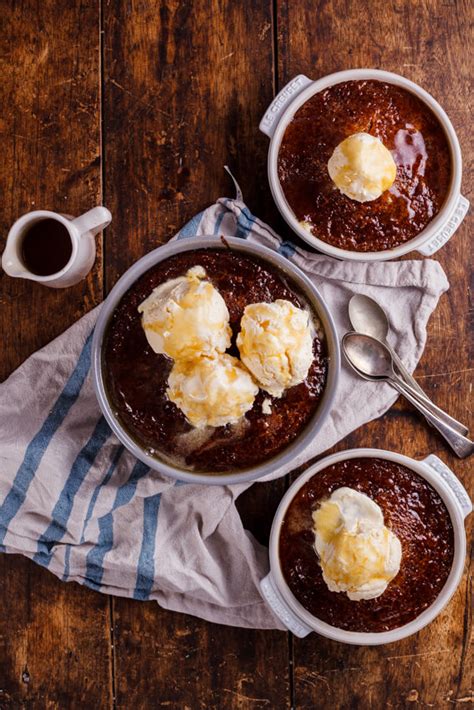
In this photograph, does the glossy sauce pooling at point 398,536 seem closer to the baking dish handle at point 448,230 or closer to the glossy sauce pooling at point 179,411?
the glossy sauce pooling at point 179,411

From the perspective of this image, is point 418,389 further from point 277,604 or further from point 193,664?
point 193,664

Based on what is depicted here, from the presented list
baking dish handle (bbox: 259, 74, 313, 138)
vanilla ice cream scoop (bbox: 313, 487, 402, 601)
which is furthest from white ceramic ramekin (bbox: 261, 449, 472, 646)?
baking dish handle (bbox: 259, 74, 313, 138)

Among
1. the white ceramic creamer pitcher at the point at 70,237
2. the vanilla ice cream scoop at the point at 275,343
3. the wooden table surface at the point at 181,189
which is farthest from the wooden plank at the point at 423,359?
the white ceramic creamer pitcher at the point at 70,237

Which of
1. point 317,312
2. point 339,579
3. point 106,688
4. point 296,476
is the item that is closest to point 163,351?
point 317,312

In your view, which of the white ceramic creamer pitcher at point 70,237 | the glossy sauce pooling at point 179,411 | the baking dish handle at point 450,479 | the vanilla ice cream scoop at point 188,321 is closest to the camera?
the vanilla ice cream scoop at point 188,321

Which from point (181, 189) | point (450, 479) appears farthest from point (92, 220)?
point (450, 479)

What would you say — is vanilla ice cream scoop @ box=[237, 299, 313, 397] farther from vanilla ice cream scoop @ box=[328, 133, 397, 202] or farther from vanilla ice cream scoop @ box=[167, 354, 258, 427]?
vanilla ice cream scoop @ box=[328, 133, 397, 202]

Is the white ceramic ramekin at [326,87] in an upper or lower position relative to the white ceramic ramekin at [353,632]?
upper
